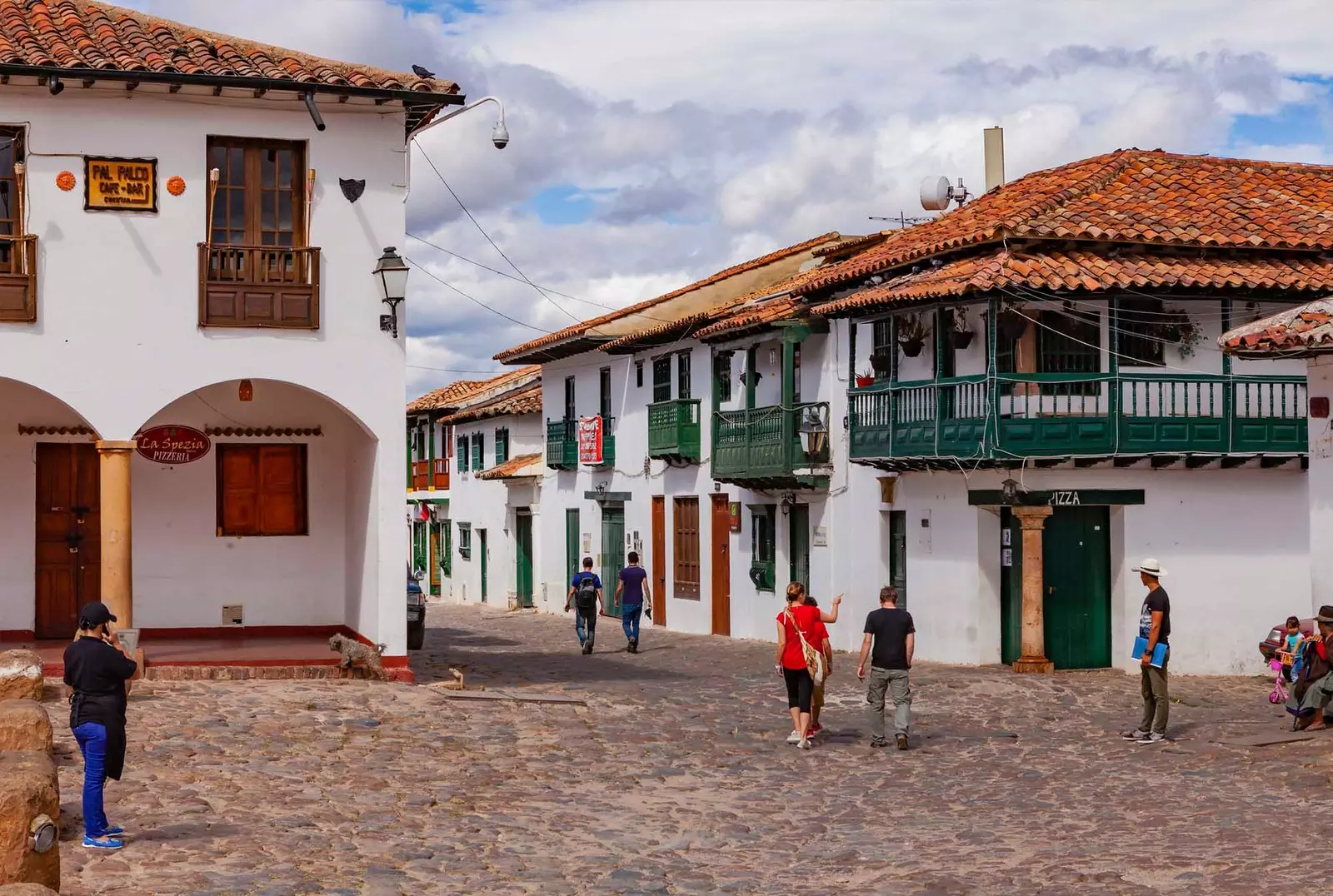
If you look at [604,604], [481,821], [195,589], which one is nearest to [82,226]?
[195,589]

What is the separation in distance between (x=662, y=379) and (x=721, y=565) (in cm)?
461

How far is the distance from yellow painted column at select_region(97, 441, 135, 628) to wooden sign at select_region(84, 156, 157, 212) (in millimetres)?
2432

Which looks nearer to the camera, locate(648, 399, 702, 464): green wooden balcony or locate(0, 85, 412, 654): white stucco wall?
locate(0, 85, 412, 654): white stucco wall

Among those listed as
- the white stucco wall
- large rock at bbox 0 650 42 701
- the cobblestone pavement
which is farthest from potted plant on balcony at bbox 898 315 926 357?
large rock at bbox 0 650 42 701

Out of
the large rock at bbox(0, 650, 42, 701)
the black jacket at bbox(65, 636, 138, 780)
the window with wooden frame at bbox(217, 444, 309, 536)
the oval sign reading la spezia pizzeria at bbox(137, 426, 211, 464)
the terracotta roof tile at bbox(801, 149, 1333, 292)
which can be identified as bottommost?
the large rock at bbox(0, 650, 42, 701)

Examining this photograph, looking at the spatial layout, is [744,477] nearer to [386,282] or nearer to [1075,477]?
[1075,477]

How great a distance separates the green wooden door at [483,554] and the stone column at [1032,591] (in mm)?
24649

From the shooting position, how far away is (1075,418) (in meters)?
22.1

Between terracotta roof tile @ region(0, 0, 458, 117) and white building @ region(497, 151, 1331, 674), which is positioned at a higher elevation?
terracotta roof tile @ region(0, 0, 458, 117)

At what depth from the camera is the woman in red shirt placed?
48.7 ft

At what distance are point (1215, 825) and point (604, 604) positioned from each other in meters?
26.4

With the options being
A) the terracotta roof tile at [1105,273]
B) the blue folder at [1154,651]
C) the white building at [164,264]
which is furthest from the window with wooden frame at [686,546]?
the blue folder at [1154,651]

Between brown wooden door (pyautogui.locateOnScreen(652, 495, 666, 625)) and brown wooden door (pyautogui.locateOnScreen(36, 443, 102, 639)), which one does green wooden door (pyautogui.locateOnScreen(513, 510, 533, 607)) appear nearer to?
brown wooden door (pyautogui.locateOnScreen(652, 495, 666, 625))

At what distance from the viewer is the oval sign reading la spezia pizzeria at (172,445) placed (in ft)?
63.3
